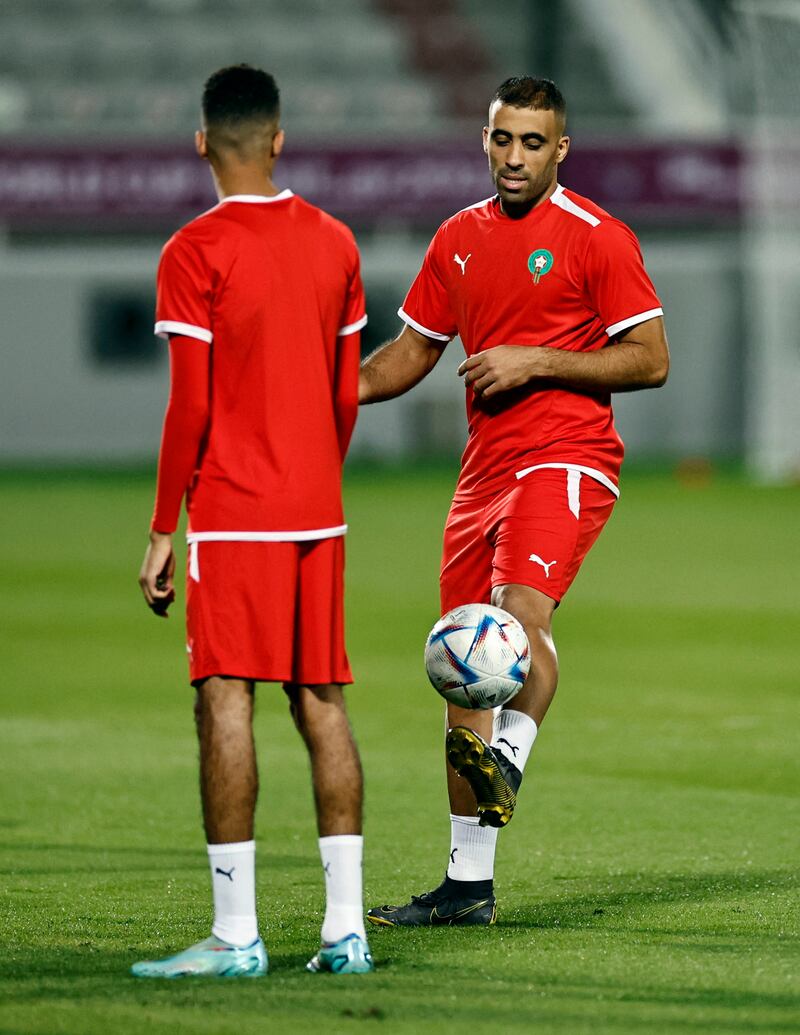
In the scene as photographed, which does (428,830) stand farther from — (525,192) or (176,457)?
(176,457)

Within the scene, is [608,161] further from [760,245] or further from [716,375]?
[716,375]

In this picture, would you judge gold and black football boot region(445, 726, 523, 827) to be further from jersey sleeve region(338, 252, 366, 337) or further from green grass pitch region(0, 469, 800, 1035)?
jersey sleeve region(338, 252, 366, 337)

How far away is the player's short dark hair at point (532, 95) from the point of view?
5836 mm

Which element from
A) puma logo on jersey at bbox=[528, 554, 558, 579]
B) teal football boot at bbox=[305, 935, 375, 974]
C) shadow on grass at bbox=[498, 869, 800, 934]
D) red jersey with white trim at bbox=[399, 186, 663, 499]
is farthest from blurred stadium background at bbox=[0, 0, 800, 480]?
teal football boot at bbox=[305, 935, 375, 974]

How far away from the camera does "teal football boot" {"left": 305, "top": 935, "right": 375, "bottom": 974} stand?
4.82 meters

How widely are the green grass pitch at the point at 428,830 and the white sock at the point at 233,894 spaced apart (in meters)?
0.14

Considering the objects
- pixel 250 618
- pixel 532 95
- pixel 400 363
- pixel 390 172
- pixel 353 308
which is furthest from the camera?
pixel 390 172

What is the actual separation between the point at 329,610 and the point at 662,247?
99.8 feet

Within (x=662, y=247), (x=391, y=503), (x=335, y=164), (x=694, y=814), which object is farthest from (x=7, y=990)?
(x=662, y=247)

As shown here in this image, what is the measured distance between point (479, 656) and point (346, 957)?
1.02m

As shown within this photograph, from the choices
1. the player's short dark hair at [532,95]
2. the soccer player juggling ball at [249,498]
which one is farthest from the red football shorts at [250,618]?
the player's short dark hair at [532,95]

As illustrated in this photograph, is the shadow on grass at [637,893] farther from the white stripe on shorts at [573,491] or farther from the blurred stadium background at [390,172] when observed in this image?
the blurred stadium background at [390,172]

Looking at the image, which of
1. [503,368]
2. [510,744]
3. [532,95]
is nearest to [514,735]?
[510,744]

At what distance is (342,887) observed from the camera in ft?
16.0
